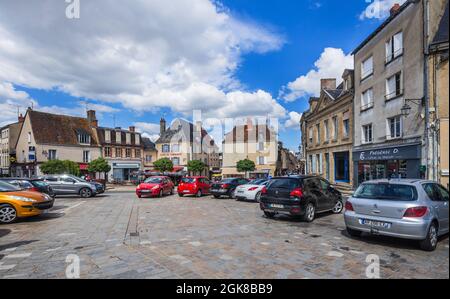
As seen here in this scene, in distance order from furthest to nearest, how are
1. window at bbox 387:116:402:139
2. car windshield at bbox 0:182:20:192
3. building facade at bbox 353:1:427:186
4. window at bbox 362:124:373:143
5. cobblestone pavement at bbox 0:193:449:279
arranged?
window at bbox 362:124:373:143, window at bbox 387:116:402:139, building facade at bbox 353:1:427:186, car windshield at bbox 0:182:20:192, cobblestone pavement at bbox 0:193:449:279

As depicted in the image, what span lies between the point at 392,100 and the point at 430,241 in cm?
1311

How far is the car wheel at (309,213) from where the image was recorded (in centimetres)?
Answer: 860

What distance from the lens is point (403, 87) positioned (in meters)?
15.0

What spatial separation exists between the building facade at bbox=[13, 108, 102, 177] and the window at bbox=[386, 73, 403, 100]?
3617 cm

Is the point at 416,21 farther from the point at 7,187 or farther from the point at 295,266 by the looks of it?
the point at 7,187

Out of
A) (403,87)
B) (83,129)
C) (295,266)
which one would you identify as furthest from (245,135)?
(295,266)

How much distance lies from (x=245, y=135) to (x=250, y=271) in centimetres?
4230

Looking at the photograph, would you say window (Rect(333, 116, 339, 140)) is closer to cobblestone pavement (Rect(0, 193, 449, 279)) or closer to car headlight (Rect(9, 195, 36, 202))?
cobblestone pavement (Rect(0, 193, 449, 279))

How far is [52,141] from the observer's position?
35625 mm

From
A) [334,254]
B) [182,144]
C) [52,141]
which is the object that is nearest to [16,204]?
[334,254]

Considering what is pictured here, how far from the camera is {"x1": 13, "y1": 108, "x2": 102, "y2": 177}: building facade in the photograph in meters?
34.5

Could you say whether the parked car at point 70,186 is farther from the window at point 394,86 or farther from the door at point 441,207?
the window at point 394,86

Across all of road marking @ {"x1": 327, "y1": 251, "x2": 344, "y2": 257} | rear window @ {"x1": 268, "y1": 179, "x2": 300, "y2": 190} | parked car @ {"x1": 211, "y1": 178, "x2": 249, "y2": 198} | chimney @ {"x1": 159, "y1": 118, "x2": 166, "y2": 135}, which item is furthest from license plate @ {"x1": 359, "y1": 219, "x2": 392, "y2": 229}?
chimney @ {"x1": 159, "y1": 118, "x2": 166, "y2": 135}

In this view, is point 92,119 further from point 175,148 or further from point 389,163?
point 389,163
